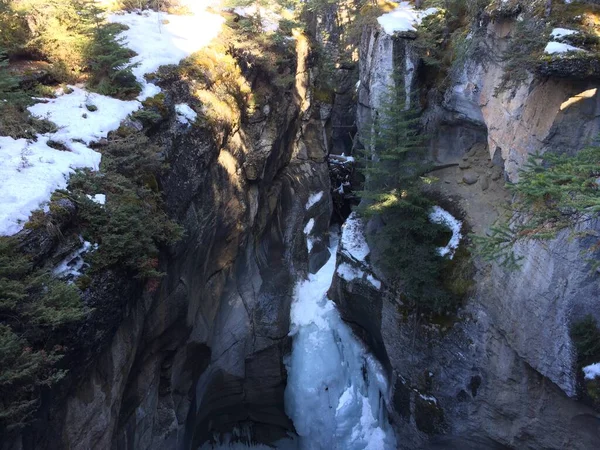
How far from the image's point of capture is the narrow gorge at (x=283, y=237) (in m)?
6.37

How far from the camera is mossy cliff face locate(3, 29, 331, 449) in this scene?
7410 mm

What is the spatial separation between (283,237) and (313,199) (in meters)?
2.69

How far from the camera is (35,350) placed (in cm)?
528

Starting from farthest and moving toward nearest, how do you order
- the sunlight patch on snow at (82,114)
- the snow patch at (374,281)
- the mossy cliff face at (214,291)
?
the snow patch at (374,281) → the sunlight patch on snow at (82,114) → the mossy cliff face at (214,291)

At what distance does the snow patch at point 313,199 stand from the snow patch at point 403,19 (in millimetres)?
7845

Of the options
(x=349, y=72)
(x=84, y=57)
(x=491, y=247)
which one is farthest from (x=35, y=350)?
(x=349, y=72)

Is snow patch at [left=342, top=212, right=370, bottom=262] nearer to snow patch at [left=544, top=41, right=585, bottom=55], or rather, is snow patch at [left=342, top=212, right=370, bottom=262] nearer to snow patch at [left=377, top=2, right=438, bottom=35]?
snow patch at [left=377, top=2, right=438, bottom=35]

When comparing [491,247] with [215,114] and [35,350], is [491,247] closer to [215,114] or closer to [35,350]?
[35,350]

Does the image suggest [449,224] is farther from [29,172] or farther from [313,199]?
[29,172]

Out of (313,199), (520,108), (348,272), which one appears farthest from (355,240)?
(520,108)

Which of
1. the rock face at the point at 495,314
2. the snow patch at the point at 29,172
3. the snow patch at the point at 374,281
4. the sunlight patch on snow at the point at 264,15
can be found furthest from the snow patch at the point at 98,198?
the sunlight patch on snow at the point at 264,15

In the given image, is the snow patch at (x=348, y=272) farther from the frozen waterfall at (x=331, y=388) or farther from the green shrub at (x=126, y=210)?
the green shrub at (x=126, y=210)

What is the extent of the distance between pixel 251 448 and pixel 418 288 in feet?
32.1

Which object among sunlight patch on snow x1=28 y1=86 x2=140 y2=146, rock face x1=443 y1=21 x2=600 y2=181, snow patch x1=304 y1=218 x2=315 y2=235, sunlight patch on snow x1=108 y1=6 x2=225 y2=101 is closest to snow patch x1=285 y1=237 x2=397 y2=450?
snow patch x1=304 y1=218 x2=315 y2=235
